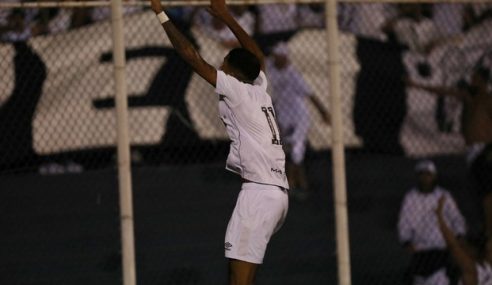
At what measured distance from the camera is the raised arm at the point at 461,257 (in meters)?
9.58

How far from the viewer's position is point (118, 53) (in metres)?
8.02

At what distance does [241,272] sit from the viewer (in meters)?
7.01

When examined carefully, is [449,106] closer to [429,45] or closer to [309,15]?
[429,45]

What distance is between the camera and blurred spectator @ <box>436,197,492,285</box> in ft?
31.4

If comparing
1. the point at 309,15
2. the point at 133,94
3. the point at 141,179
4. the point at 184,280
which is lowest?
the point at 184,280

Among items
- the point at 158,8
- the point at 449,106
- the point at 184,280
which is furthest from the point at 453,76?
the point at 158,8

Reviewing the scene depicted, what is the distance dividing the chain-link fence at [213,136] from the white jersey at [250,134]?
1.67 metres

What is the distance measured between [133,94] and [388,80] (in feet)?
7.94

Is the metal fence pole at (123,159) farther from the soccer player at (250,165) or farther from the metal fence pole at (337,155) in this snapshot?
the metal fence pole at (337,155)

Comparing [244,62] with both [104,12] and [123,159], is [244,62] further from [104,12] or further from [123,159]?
[104,12]

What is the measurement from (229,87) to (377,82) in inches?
151

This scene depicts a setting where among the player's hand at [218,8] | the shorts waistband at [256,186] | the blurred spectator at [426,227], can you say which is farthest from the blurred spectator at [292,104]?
the shorts waistband at [256,186]

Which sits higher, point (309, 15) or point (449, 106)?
point (309, 15)

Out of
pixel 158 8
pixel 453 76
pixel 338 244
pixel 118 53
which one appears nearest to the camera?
pixel 158 8
